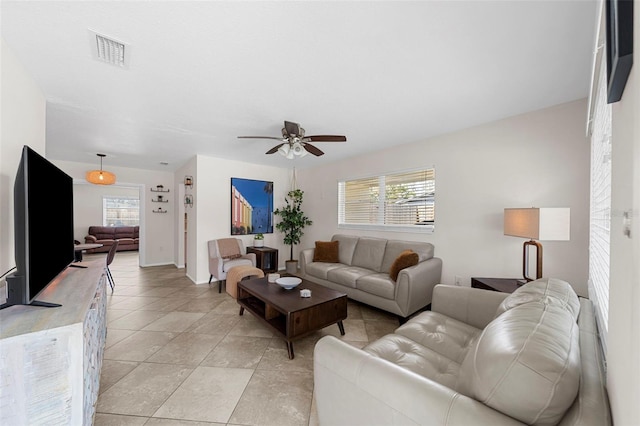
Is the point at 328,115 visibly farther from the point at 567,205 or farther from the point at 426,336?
the point at 567,205

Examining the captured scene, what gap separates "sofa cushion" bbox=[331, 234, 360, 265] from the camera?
4086 mm

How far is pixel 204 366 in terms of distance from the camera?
2047 millimetres

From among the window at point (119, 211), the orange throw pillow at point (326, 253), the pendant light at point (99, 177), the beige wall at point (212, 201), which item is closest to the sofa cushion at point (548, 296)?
the orange throw pillow at point (326, 253)

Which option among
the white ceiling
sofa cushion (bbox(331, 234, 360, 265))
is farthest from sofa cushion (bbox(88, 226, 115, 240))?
sofa cushion (bbox(331, 234, 360, 265))

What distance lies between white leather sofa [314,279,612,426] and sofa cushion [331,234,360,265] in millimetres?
2550

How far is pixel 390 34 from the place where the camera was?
1477mm

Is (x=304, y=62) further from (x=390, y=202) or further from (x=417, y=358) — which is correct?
(x=390, y=202)

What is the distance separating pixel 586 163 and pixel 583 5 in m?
1.66

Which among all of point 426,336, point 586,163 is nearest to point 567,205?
point 586,163

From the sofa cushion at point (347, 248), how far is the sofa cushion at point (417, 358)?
243cm

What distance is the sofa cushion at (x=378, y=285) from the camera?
289 cm

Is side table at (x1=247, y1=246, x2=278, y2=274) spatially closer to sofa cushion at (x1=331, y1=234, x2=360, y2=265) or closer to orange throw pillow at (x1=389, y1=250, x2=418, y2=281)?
sofa cushion at (x1=331, y1=234, x2=360, y2=265)

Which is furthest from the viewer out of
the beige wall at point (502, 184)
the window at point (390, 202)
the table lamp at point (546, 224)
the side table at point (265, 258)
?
the side table at point (265, 258)

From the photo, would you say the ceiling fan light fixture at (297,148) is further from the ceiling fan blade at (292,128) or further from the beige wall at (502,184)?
the beige wall at (502,184)
